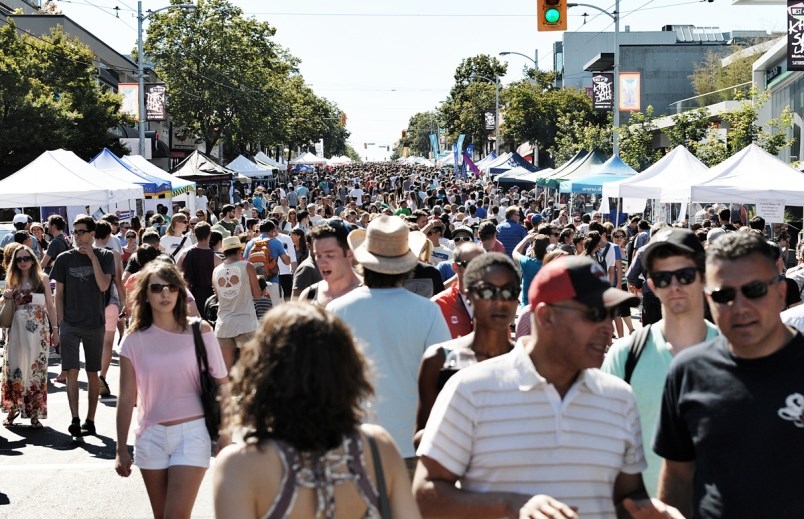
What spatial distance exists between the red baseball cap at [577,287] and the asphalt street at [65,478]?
186 inches

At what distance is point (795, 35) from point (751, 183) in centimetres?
1024

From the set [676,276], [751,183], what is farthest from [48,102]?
[676,276]

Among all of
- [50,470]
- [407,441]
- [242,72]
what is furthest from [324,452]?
[242,72]

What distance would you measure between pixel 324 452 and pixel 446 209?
18.6 m

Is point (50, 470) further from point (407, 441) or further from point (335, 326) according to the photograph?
point (335, 326)

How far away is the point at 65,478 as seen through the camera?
830 cm

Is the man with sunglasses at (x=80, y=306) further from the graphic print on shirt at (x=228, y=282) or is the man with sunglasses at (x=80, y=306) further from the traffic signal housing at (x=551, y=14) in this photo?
the traffic signal housing at (x=551, y=14)

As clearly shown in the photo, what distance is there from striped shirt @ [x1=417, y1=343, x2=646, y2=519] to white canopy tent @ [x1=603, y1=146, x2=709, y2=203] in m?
16.9

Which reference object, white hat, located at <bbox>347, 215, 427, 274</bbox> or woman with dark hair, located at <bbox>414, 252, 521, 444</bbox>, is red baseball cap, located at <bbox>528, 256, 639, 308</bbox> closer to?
woman with dark hair, located at <bbox>414, 252, 521, 444</bbox>

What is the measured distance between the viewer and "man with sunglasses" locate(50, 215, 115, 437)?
9617 mm

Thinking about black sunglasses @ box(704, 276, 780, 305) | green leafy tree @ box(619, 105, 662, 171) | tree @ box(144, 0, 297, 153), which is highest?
tree @ box(144, 0, 297, 153)

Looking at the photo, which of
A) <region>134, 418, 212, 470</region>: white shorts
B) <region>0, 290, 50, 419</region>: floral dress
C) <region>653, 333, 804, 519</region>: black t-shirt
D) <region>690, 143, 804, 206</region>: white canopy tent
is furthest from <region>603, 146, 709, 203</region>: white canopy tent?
<region>653, 333, 804, 519</region>: black t-shirt

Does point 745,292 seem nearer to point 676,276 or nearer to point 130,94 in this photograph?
point 676,276

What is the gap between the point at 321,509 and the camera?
2.78m
